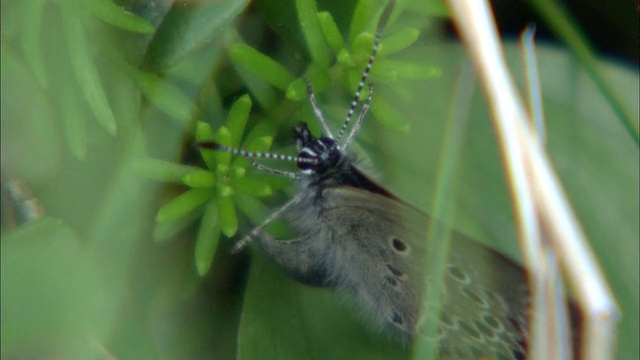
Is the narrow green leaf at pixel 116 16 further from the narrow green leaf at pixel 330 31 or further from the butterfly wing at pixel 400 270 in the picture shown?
the butterfly wing at pixel 400 270

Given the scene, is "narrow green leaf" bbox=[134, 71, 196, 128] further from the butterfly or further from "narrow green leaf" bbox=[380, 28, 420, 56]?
"narrow green leaf" bbox=[380, 28, 420, 56]

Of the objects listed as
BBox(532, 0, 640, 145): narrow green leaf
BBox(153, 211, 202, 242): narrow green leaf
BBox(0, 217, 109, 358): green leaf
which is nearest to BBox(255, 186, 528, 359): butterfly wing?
BBox(153, 211, 202, 242): narrow green leaf

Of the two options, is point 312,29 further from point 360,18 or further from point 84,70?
point 84,70

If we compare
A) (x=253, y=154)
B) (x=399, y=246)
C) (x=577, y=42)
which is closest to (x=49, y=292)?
(x=253, y=154)

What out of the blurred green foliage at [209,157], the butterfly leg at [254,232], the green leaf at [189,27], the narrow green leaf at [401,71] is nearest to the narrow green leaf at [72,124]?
the blurred green foliage at [209,157]

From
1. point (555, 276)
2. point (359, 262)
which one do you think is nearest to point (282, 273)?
point (359, 262)
